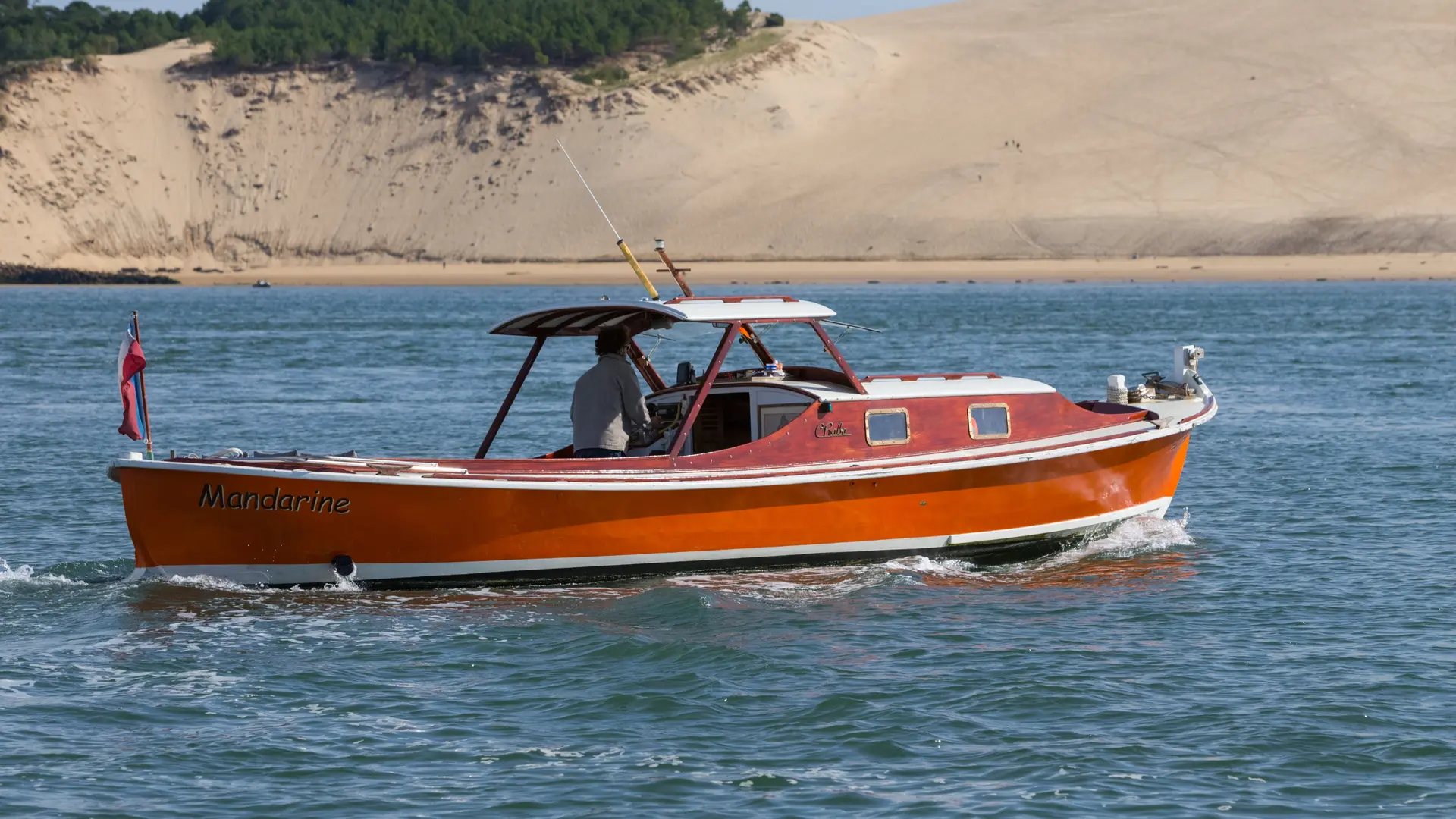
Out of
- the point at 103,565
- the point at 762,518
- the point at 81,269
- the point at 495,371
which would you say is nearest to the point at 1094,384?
the point at 495,371

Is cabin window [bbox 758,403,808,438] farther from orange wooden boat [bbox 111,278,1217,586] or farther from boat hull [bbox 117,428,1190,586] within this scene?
boat hull [bbox 117,428,1190,586]

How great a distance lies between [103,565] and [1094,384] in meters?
19.9

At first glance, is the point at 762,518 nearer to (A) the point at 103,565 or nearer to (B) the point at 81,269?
(A) the point at 103,565

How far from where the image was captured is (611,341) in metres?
14.3

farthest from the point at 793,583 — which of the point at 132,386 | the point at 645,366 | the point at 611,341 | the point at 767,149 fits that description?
the point at 767,149

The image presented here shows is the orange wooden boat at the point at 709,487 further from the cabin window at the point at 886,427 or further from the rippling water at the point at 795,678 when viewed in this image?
the rippling water at the point at 795,678

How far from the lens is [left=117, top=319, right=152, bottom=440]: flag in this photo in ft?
43.4

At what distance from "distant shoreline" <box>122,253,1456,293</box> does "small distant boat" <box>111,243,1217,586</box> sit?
58.0 meters

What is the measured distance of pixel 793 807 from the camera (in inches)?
362

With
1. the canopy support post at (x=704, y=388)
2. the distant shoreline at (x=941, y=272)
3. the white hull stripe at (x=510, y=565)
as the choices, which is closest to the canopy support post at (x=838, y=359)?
the canopy support post at (x=704, y=388)

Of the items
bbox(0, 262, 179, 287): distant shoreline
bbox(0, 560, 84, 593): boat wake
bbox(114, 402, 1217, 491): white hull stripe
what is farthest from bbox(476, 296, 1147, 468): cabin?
bbox(0, 262, 179, 287): distant shoreline

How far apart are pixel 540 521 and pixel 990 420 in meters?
3.94

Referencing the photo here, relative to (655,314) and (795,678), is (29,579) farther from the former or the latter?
(795,678)

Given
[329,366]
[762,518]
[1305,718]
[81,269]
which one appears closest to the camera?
[1305,718]
